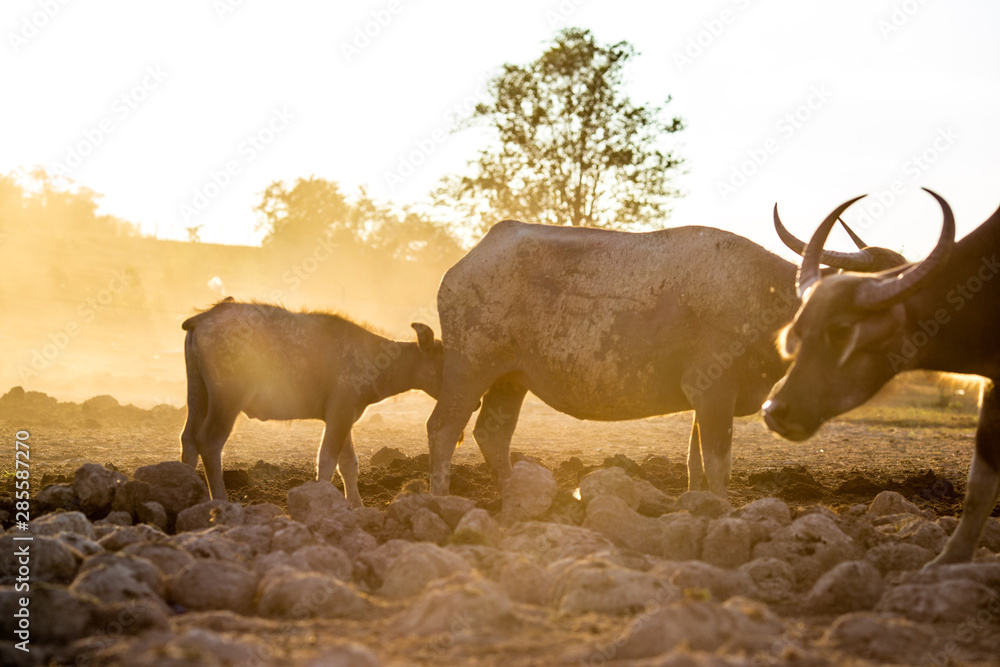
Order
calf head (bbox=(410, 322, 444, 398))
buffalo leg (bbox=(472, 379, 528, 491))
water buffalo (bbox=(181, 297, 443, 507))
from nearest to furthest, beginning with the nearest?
water buffalo (bbox=(181, 297, 443, 507)) → buffalo leg (bbox=(472, 379, 528, 491)) → calf head (bbox=(410, 322, 444, 398))

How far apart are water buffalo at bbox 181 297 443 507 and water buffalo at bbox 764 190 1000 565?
4.24m

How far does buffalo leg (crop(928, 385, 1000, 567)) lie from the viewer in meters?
5.23

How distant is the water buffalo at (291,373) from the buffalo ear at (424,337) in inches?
0.5

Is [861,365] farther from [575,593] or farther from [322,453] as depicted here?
[322,453]

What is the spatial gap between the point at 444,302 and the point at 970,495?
→ 4.37 meters

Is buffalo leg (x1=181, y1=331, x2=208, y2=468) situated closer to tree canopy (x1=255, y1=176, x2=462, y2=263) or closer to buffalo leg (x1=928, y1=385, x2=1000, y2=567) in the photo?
buffalo leg (x1=928, y1=385, x2=1000, y2=567)

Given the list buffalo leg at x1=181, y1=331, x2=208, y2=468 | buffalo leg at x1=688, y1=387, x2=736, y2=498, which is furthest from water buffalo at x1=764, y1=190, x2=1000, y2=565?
buffalo leg at x1=181, y1=331, x2=208, y2=468

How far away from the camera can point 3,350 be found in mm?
24656

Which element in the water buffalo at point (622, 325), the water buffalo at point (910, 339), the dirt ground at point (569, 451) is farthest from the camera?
the dirt ground at point (569, 451)

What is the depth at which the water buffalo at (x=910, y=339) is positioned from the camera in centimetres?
515

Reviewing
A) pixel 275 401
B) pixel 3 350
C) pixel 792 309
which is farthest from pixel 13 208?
pixel 792 309

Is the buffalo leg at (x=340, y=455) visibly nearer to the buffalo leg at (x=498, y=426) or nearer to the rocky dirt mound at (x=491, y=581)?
the buffalo leg at (x=498, y=426)

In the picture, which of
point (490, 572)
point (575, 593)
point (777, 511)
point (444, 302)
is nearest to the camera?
point (575, 593)

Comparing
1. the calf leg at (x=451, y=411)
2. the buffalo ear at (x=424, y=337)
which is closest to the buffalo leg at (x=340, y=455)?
the calf leg at (x=451, y=411)
